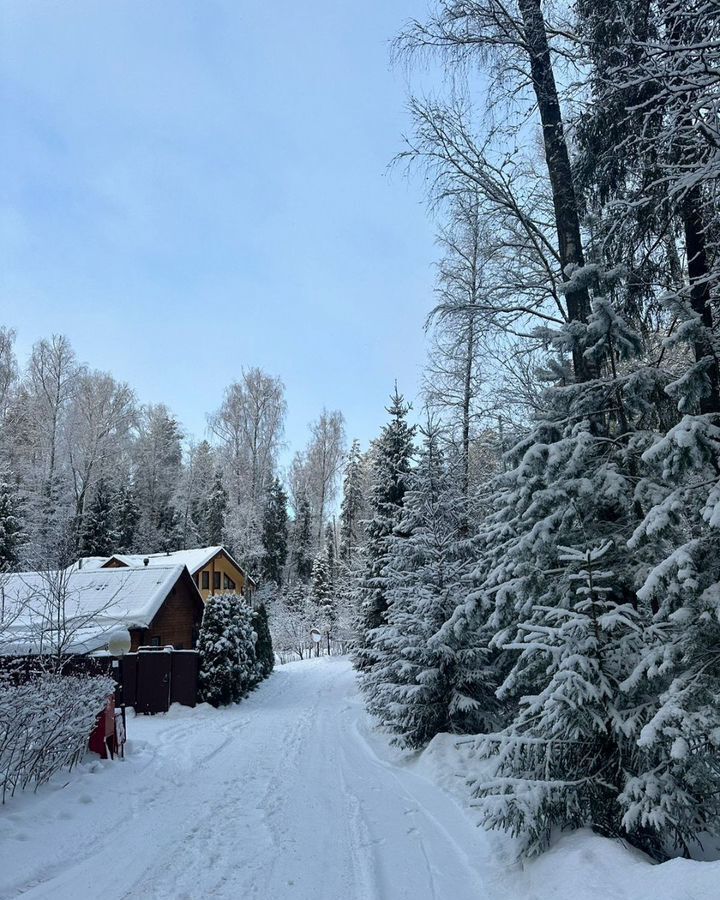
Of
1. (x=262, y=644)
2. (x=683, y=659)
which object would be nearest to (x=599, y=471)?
(x=683, y=659)

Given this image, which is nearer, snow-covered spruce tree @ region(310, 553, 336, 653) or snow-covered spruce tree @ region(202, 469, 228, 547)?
snow-covered spruce tree @ region(310, 553, 336, 653)

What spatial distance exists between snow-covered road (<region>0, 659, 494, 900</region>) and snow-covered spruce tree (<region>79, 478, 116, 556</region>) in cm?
2867

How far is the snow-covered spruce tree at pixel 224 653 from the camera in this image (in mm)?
16344

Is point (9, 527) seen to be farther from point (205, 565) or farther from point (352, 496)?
point (352, 496)

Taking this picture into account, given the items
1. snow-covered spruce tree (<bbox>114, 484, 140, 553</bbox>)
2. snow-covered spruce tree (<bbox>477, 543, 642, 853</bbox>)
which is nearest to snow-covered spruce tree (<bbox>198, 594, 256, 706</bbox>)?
snow-covered spruce tree (<bbox>477, 543, 642, 853</bbox>)

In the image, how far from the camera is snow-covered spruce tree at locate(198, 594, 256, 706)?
1634 centimetres

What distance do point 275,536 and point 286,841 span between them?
3939 cm

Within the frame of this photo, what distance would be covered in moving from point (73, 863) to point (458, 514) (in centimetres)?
808

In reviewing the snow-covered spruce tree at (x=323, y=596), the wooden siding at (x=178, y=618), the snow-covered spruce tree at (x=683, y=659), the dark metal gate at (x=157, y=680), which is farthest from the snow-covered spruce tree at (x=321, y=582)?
the snow-covered spruce tree at (x=683, y=659)

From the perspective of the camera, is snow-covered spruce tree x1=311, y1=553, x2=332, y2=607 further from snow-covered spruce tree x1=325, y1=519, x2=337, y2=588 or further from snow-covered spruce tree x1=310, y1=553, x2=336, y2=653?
snow-covered spruce tree x1=325, y1=519, x2=337, y2=588

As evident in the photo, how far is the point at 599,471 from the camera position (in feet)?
17.6

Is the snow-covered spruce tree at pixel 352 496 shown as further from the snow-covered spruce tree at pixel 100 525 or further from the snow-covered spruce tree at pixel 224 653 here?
the snow-covered spruce tree at pixel 224 653

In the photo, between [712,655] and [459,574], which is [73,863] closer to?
[712,655]

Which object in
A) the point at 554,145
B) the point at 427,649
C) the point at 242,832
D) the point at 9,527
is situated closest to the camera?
the point at 242,832
